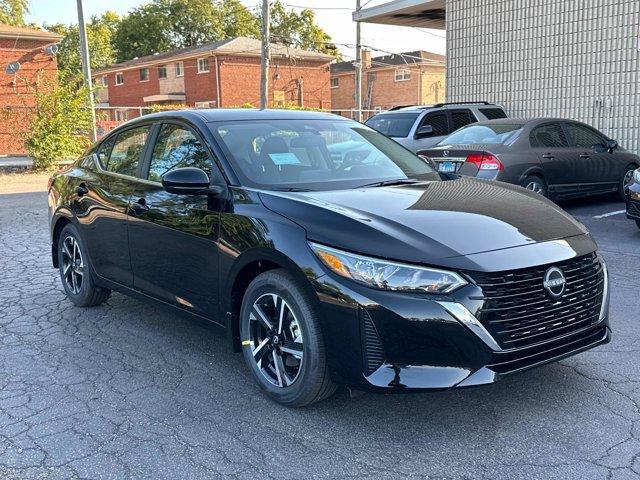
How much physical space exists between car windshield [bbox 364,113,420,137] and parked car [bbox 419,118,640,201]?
6.50ft

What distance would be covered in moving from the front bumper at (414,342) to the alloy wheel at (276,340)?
0.38m

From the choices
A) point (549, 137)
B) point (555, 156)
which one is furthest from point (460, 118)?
point (555, 156)

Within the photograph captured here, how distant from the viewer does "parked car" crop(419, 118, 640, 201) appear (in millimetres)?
9594

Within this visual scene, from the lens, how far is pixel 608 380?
3949 mm

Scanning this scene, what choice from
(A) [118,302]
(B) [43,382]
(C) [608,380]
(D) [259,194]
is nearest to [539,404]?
(C) [608,380]

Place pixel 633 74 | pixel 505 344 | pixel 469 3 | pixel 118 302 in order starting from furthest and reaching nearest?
1. pixel 469 3
2. pixel 633 74
3. pixel 118 302
4. pixel 505 344

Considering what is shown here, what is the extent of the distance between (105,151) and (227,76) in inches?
1528

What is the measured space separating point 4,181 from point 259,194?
16.8 meters

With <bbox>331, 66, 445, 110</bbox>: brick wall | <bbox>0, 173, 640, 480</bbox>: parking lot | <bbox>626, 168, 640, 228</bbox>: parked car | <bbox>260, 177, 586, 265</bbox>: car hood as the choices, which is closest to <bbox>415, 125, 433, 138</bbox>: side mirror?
<bbox>626, 168, 640, 228</bbox>: parked car

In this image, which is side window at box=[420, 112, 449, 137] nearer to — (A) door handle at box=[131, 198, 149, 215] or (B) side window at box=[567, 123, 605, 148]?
(B) side window at box=[567, 123, 605, 148]

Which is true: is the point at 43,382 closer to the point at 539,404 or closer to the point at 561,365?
the point at 539,404

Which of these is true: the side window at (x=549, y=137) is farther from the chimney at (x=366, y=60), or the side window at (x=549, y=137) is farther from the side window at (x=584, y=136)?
the chimney at (x=366, y=60)

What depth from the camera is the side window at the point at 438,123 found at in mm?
12742

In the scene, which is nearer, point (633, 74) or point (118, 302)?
point (118, 302)
